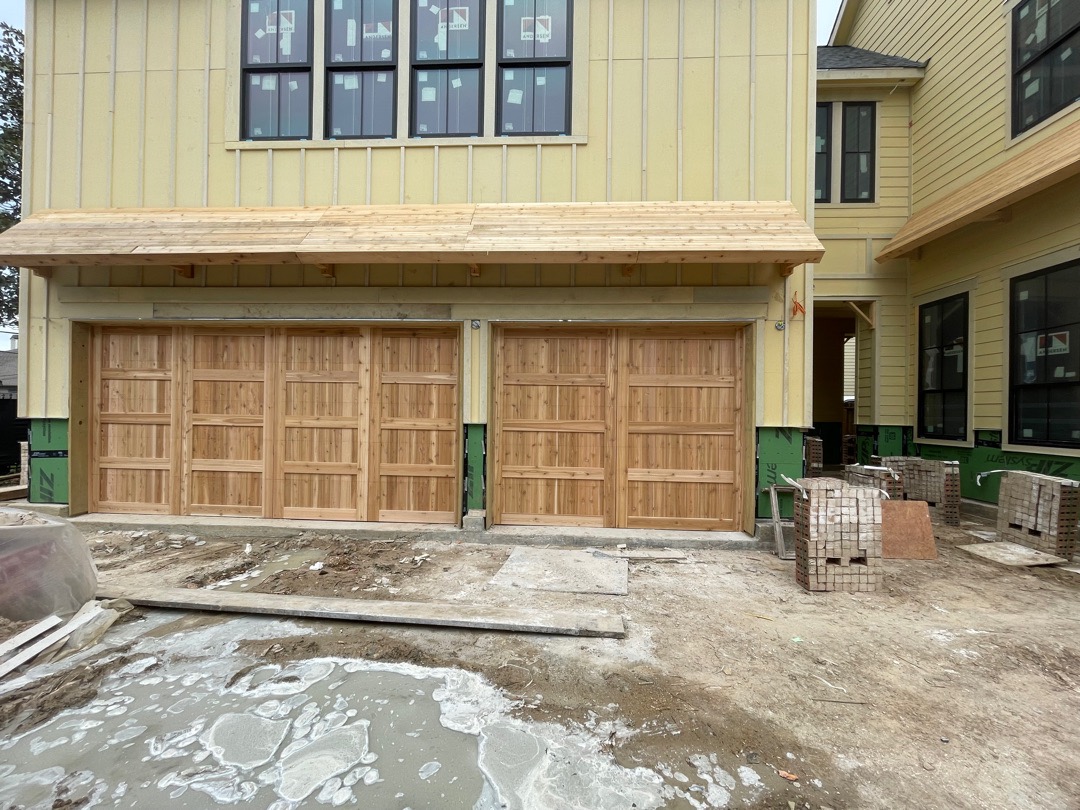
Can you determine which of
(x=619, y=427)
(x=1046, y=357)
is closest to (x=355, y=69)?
(x=619, y=427)

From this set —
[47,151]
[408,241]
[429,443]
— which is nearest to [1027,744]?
[429,443]

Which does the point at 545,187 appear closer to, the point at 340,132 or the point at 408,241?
the point at 408,241

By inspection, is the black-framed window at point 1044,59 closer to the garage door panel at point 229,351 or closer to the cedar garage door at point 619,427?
the cedar garage door at point 619,427

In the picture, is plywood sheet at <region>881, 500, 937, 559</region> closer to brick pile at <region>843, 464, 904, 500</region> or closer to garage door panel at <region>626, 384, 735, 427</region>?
brick pile at <region>843, 464, 904, 500</region>

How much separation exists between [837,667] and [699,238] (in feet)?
12.5

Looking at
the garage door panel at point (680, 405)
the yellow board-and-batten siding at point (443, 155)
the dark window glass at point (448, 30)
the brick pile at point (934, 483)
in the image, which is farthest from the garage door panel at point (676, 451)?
the dark window glass at point (448, 30)

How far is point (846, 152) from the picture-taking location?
9000mm

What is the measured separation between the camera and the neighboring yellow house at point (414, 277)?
5469mm

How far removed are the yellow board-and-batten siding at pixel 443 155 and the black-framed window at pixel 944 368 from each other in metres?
4.15

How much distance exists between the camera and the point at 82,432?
6.02 metres

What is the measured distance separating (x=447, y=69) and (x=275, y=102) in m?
2.12

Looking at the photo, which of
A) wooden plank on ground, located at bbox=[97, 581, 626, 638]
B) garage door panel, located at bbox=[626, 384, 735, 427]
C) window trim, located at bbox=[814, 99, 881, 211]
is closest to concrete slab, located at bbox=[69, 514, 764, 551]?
garage door panel, located at bbox=[626, 384, 735, 427]

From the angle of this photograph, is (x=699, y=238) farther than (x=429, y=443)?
No

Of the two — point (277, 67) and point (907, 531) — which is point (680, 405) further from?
point (277, 67)
